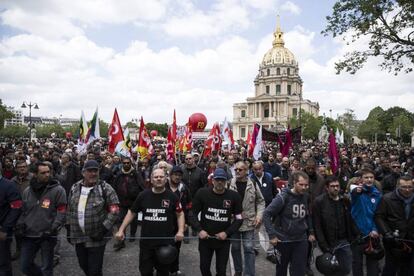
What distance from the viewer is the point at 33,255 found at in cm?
468

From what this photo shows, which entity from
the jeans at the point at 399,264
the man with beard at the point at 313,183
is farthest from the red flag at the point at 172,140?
the jeans at the point at 399,264

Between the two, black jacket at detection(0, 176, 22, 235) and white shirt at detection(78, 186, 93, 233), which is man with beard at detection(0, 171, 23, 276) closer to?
black jacket at detection(0, 176, 22, 235)

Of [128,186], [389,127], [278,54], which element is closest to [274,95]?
[278,54]

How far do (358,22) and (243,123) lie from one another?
96.2 m

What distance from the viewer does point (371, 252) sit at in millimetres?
4785

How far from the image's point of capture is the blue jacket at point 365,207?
498 centimetres

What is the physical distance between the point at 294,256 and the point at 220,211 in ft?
3.94

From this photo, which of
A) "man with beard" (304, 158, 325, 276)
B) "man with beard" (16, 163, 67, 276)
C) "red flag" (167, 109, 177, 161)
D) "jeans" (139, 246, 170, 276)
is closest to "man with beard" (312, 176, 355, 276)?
"man with beard" (304, 158, 325, 276)

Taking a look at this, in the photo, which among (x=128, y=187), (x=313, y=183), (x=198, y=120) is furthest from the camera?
(x=198, y=120)

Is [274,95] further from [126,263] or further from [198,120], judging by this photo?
[126,263]

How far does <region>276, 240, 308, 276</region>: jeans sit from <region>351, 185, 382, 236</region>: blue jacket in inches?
38.9

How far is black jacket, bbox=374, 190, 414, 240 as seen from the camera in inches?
184

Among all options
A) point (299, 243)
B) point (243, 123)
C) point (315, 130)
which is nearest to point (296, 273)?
point (299, 243)

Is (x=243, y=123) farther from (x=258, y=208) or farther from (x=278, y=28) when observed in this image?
(x=258, y=208)
